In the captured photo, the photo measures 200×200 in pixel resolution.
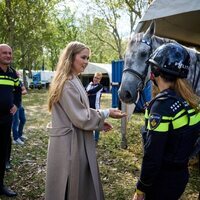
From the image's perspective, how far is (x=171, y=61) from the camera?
2.15 m

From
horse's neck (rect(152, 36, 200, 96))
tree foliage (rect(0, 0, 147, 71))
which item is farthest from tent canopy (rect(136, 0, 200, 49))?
tree foliage (rect(0, 0, 147, 71))

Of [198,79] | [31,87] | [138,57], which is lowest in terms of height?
[31,87]

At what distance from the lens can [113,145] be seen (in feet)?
24.6

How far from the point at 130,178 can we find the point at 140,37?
2.51 metres

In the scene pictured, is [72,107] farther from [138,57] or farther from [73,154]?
[138,57]

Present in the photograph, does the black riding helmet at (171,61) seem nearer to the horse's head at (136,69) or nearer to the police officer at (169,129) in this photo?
the police officer at (169,129)

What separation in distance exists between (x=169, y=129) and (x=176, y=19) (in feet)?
16.8

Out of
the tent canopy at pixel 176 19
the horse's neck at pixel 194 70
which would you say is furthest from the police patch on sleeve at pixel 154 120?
the tent canopy at pixel 176 19

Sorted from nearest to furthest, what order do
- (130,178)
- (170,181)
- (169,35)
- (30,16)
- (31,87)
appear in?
(170,181) < (130,178) < (169,35) < (30,16) < (31,87)

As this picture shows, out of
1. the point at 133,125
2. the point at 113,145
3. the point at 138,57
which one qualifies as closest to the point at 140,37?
the point at 138,57

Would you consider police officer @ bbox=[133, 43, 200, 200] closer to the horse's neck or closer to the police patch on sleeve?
the police patch on sleeve

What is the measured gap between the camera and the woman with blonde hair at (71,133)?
302cm

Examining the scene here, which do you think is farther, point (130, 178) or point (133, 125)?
point (133, 125)

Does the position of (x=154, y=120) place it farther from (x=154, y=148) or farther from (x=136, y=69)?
(x=136, y=69)
